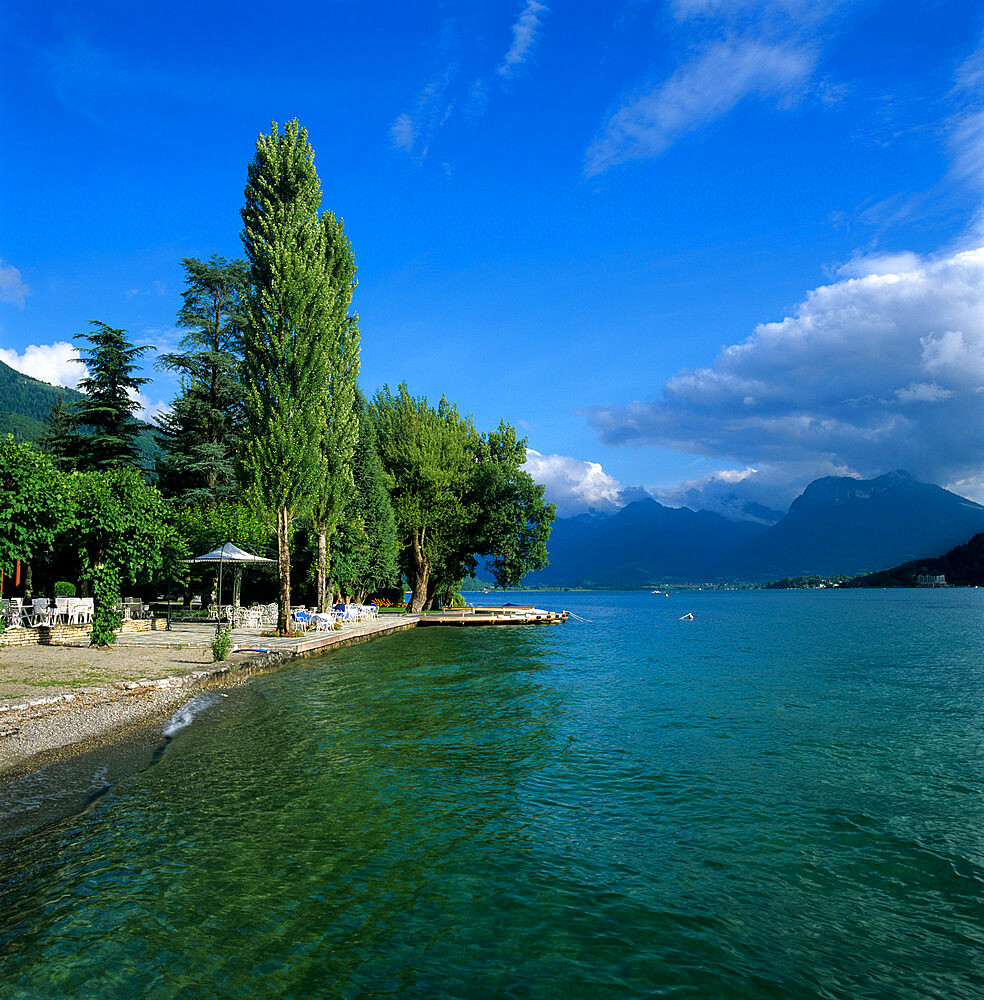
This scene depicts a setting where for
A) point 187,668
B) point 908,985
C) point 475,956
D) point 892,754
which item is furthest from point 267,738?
point 892,754

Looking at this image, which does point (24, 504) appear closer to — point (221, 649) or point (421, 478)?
point (221, 649)

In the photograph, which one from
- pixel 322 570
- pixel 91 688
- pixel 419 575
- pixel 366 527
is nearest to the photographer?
pixel 91 688

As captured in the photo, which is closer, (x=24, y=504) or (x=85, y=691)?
(x=85, y=691)

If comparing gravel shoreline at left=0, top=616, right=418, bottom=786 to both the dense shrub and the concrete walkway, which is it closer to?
the dense shrub

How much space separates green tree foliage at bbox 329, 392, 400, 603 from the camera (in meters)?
38.8

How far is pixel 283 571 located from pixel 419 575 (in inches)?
908

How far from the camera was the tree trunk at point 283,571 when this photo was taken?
2700 centimetres

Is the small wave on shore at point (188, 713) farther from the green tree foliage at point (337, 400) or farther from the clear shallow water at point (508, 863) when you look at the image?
the green tree foliage at point (337, 400)

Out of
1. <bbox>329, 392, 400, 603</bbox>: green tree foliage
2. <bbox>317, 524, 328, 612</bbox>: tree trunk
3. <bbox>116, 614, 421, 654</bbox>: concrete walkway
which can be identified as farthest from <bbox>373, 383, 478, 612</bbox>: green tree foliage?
<bbox>116, 614, 421, 654</bbox>: concrete walkway

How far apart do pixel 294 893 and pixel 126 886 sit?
170cm

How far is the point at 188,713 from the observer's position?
560 inches

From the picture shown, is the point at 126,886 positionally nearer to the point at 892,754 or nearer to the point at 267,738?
the point at 267,738

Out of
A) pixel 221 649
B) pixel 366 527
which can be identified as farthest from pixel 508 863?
pixel 366 527

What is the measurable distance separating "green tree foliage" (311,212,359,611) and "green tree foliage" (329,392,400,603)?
4248 mm
